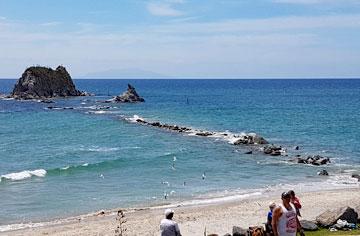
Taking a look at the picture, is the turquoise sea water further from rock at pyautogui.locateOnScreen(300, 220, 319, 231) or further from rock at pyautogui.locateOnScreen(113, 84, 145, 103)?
rock at pyautogui.locateOnScreen(113, 84, 145, 103)

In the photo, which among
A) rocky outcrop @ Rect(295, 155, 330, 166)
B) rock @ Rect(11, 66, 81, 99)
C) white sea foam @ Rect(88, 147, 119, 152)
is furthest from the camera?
rock @ Rect(11, 66, 81, 99)

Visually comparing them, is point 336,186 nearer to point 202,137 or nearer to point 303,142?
point 303,142

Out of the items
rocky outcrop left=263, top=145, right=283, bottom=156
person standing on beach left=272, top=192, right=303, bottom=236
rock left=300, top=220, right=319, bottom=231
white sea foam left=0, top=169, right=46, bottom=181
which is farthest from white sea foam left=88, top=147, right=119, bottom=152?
person standing on beach left=272, top=192, right=303, bottom=236

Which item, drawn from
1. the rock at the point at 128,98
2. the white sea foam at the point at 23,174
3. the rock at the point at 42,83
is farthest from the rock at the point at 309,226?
the rock at the point at 42,83

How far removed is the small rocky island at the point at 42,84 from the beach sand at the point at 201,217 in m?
119

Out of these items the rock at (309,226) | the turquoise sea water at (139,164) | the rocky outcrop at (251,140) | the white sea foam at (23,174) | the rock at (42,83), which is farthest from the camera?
the rock at (42,83)

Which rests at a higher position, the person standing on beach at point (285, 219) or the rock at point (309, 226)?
the person standing on beach at point (285, 219)

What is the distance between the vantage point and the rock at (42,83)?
5797 inches

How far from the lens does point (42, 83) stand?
15038cm

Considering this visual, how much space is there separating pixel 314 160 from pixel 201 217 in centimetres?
2397

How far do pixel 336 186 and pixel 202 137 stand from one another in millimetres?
31328

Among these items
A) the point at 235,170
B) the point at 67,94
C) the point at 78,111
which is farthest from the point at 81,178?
the point at 67,94

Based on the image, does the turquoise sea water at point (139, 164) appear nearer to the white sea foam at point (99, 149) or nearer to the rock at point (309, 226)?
the white sea foam at point (99, 149)

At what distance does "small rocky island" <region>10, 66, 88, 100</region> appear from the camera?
483 feet
